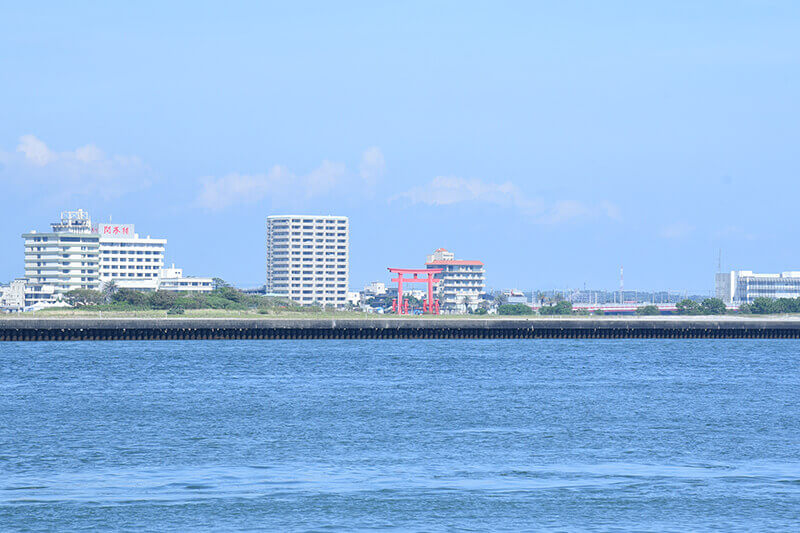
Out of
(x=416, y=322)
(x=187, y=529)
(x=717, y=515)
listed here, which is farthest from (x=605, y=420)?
(x=416, y=322)

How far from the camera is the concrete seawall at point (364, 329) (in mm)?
95938

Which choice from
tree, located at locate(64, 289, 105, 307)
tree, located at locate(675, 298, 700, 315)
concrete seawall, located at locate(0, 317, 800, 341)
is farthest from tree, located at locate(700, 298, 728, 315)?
tree, located at locate(64, 289, 105, 307)

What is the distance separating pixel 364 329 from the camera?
10344cm

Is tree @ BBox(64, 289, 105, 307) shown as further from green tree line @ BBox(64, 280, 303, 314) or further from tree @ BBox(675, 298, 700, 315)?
tree @ BBox(675, 298, 700, 315)

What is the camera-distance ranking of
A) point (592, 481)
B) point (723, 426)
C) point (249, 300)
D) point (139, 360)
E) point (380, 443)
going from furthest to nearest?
1. point (249, 300)
2. point (139, 360)
3. point (723, 426)
4. point (380, 443)
5. point (592, 481)

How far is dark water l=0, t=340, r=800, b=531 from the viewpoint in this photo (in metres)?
24.2

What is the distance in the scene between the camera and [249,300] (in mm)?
163375

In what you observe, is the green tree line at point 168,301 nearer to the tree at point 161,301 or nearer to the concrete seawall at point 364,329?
the tree at point 161,301

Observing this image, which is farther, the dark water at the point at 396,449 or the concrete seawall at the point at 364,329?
the concrete seawall at the point at 364,329

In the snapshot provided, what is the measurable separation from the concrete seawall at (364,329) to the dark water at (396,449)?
33390 mm

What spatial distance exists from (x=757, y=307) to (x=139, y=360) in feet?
417

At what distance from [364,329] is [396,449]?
233 ft

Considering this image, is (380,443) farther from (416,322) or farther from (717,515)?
(416,322)

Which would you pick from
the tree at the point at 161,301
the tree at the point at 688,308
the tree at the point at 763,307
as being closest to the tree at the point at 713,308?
the tree at the point at 688,308
